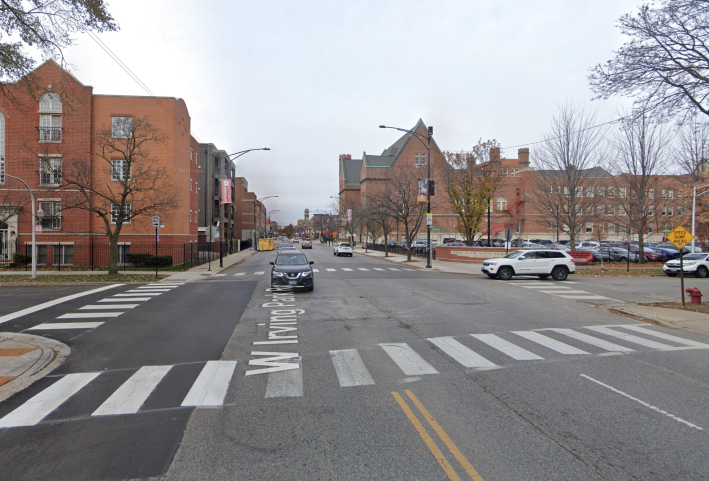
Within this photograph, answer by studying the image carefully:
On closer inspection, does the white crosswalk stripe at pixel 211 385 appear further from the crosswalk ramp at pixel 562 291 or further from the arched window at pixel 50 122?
the arched window at pixel 50 122

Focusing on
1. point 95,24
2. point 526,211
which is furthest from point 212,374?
point 526,211

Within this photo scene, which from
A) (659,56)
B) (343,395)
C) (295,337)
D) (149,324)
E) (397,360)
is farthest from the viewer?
(659,56)

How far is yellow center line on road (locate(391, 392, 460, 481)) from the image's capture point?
3.70 meters

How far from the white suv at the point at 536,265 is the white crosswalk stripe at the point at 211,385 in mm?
18754

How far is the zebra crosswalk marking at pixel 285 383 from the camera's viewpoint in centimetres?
574

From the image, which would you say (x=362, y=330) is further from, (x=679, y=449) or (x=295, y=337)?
(x=679, y=449)

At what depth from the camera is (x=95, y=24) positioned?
9.37 metres

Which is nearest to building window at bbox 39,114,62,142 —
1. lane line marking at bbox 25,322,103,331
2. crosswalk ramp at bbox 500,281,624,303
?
lane line marking at bbox 25,322,103,331

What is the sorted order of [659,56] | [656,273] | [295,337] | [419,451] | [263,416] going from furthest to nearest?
[656,273] → [659,56] → [295,337] → [263,416] → [419,451]

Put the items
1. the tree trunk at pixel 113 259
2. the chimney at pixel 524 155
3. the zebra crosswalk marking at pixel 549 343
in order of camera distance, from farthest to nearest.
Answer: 1. the chimney at pixel 524 155
2. the tree trunk at pixel 113 259
3. the zebra crosswalk marking at pixel 549 343

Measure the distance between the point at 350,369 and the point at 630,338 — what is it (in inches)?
267

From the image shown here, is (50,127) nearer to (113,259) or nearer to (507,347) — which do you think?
(113,259)

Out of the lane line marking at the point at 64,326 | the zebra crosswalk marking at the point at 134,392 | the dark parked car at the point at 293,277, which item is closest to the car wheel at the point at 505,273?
the dark parked car at the point at 293,277

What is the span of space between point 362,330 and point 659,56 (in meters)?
11.5
